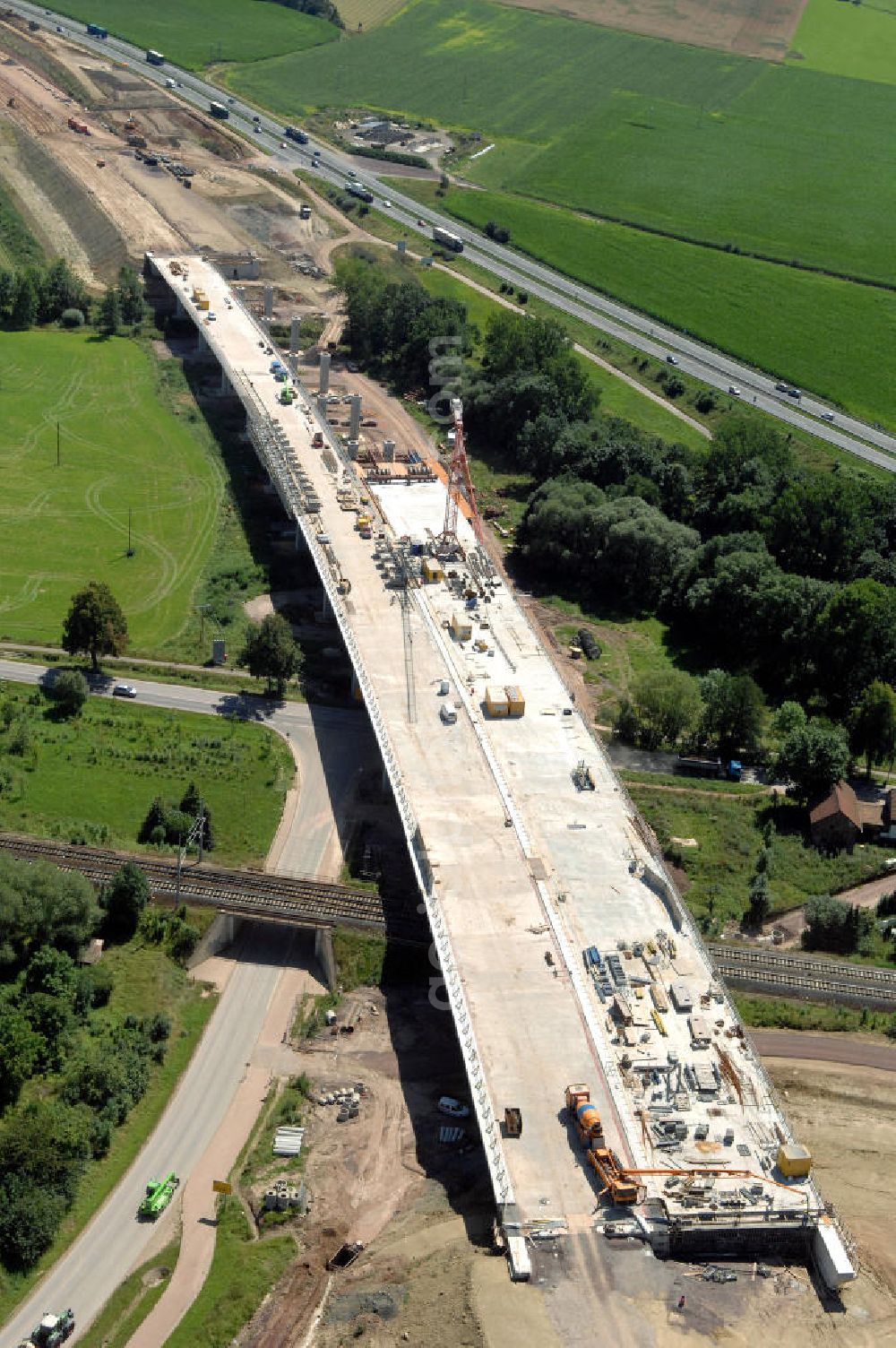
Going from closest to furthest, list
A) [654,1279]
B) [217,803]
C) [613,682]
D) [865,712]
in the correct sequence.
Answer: [654,1279]
[217,803]
[865,712]
[613,682]

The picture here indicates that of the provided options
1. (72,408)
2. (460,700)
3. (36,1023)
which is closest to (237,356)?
(72,408)

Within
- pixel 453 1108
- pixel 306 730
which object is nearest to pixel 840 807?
pixel 306 730

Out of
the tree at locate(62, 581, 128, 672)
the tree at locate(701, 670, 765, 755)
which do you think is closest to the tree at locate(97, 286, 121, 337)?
the tree at locate(62, 581, 128, 672)

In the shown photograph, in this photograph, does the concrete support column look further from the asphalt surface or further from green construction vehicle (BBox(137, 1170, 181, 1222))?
green construction vehicle (BBox(137, 1170, 181, 1222))

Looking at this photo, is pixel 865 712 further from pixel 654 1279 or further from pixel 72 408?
pixel 72 408

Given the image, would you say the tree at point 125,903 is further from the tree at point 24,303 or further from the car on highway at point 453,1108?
the tree at point 24,303

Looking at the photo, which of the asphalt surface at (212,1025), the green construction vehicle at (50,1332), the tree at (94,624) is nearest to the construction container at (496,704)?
the asphalt surface at (212,1025)
